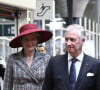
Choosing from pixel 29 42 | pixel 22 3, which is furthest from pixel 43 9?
A: pixel 29 42

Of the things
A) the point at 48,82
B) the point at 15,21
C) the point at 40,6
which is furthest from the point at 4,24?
the point at 40,6

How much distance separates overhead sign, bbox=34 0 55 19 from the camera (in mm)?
13398

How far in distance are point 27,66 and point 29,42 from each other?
305mm

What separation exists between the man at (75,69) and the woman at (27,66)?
2.44 ft

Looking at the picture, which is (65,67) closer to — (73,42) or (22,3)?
(73,42)

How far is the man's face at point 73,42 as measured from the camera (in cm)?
439

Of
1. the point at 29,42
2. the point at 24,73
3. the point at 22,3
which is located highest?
the point at 22,3

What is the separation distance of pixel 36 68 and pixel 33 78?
0.15 meters

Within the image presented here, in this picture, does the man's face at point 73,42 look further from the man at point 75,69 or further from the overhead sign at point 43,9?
the overhead sign at point 43,9

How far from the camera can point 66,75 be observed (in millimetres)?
4535

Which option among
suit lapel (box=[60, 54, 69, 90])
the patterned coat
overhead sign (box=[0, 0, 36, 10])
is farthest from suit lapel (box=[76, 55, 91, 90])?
overhead sign (box=[0, 0, 36, 10])

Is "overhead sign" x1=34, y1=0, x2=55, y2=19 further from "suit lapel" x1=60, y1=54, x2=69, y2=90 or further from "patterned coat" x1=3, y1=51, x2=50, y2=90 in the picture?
"suit lapel" x1=60, y1=54, x2=69, y2=90

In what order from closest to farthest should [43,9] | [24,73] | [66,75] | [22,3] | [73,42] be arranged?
[73,42]
[66,75]
[24,73]
[22,3]
[43,9]

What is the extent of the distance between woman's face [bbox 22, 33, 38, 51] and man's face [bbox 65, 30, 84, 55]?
1037mm
